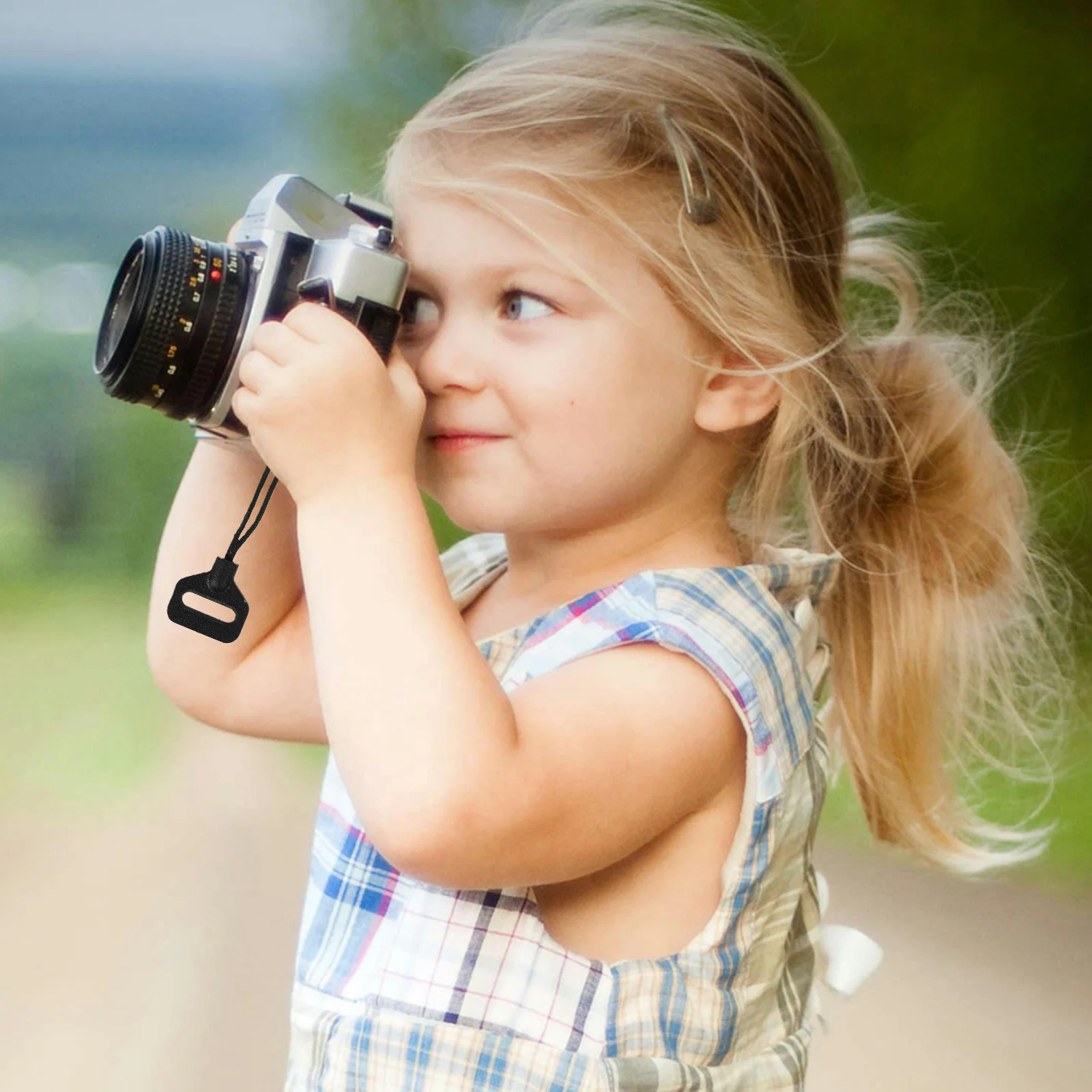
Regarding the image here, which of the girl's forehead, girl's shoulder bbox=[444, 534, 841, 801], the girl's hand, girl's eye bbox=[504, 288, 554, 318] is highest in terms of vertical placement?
the girl's forehead

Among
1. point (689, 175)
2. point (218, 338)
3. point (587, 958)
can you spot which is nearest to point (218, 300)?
point (218, 338)

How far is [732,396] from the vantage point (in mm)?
738

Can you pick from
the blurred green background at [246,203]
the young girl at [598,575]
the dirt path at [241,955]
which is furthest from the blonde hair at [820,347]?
the blurred green background at [246,203]

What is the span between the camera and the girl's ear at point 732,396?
2.40ft

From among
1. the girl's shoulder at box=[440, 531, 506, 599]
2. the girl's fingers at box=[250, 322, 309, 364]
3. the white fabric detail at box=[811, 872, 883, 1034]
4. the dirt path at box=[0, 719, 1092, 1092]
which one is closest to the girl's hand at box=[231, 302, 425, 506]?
the girl's fingers at box=[250, 322, 309, 364]

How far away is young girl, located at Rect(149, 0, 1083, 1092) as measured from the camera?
0.60 meters

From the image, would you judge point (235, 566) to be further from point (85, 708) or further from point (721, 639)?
point (85, 708)

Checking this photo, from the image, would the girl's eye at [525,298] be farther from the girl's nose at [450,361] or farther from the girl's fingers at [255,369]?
the girl's fingers at [255,369]

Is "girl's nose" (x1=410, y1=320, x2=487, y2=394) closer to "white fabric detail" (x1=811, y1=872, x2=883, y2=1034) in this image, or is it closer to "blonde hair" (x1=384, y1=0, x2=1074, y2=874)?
"blonde hair" (x1=384, y1=0, x2=1074, y2=874)

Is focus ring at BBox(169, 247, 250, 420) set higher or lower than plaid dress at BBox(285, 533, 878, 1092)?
higher

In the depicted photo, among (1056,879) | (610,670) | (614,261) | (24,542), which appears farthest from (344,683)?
(1056,879)

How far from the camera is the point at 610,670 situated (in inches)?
24.9

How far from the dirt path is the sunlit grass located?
31 millimetres

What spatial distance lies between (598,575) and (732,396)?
0.38 feet
